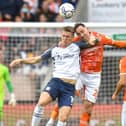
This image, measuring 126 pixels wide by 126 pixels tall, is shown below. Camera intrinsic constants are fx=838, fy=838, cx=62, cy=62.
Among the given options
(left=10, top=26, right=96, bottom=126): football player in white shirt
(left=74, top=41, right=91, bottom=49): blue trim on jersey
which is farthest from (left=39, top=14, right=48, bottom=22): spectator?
(left=10, top=26, right=96, bottom=126): football player in white shirt

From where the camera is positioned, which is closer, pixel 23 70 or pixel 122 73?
pixel 122 73

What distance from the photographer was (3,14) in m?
21.2

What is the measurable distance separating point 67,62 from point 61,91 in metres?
0.52

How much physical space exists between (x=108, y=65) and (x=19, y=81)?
2.06m

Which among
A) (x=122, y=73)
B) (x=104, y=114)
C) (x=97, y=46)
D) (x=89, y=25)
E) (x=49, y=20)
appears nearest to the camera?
(x=122, y=73)

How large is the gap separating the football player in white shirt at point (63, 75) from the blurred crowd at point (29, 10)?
6.05 m

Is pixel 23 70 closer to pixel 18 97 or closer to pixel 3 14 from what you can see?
pixel 18 97

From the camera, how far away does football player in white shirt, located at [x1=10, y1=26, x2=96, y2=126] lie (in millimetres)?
14375

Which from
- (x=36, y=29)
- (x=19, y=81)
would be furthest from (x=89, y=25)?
(x=19, y=81)

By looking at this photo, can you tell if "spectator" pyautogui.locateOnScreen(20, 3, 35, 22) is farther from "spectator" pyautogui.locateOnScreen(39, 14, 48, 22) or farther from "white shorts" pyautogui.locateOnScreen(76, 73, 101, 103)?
"white shorts" pyautogui.locateOnScreen(76, 73, 101, 103)

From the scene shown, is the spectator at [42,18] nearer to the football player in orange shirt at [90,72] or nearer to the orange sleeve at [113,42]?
the football player in orange shirt at [90,72]

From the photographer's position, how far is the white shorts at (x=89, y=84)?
15.3 m

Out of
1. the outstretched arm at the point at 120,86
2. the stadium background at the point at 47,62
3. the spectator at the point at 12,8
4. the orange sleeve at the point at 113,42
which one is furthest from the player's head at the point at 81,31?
the spectator at the point at 12,8

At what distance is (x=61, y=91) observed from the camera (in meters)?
14.5
